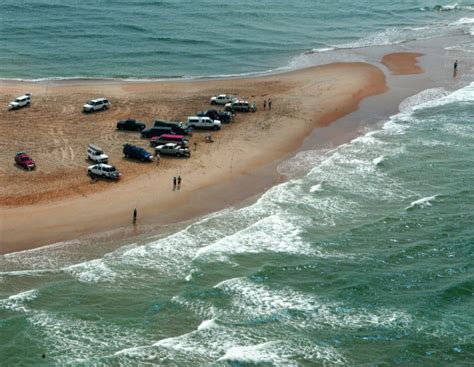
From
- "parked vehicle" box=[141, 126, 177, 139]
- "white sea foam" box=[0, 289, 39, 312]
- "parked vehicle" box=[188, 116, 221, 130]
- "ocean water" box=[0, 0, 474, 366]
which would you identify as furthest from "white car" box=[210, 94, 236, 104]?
"white sea foam" box=[0, 289, 39, 312]

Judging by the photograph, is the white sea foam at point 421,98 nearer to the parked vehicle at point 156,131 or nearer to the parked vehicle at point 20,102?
the parked vehicle at point 156,131

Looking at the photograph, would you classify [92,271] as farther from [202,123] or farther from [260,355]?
[202,123]

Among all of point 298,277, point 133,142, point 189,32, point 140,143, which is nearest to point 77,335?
point 298,277

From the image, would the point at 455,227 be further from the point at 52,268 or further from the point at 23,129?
the point at 23,129

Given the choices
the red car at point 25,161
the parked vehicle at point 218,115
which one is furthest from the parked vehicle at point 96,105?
the red car at point 25,161

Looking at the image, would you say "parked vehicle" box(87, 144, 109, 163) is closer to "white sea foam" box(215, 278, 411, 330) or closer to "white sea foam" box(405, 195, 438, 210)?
"white sea foam" box(215, 278, 411, 330)

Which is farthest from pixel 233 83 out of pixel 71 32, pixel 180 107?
pixel 71 32
